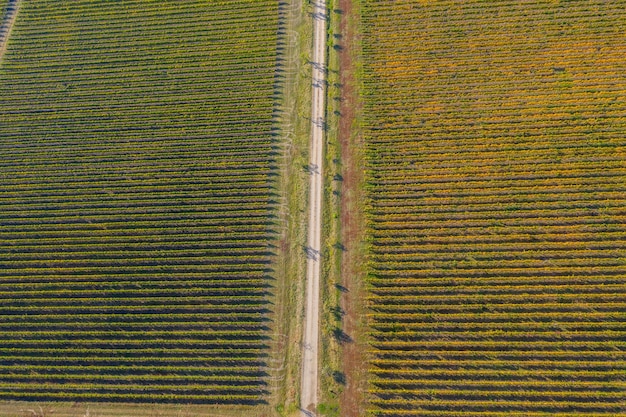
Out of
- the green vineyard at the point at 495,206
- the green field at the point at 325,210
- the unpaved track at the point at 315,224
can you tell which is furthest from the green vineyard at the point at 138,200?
the green vineyard at the point at 495,206

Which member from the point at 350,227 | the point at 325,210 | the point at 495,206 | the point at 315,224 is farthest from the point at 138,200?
the point at 495,206

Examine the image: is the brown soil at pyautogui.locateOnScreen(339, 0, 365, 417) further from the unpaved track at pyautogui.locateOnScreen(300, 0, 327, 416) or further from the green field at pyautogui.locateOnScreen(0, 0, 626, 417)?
the unpaved track at pyautogui.locateOnScreen(300, 0, 327, 416)

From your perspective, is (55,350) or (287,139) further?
(287,139)

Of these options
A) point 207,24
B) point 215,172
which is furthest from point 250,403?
point 207,24

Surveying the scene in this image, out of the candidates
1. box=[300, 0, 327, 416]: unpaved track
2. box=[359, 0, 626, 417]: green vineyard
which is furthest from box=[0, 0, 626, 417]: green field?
box=[300, 0, 327, 416]: unpaved track

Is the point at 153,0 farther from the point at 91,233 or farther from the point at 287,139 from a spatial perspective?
the point at 91,233
